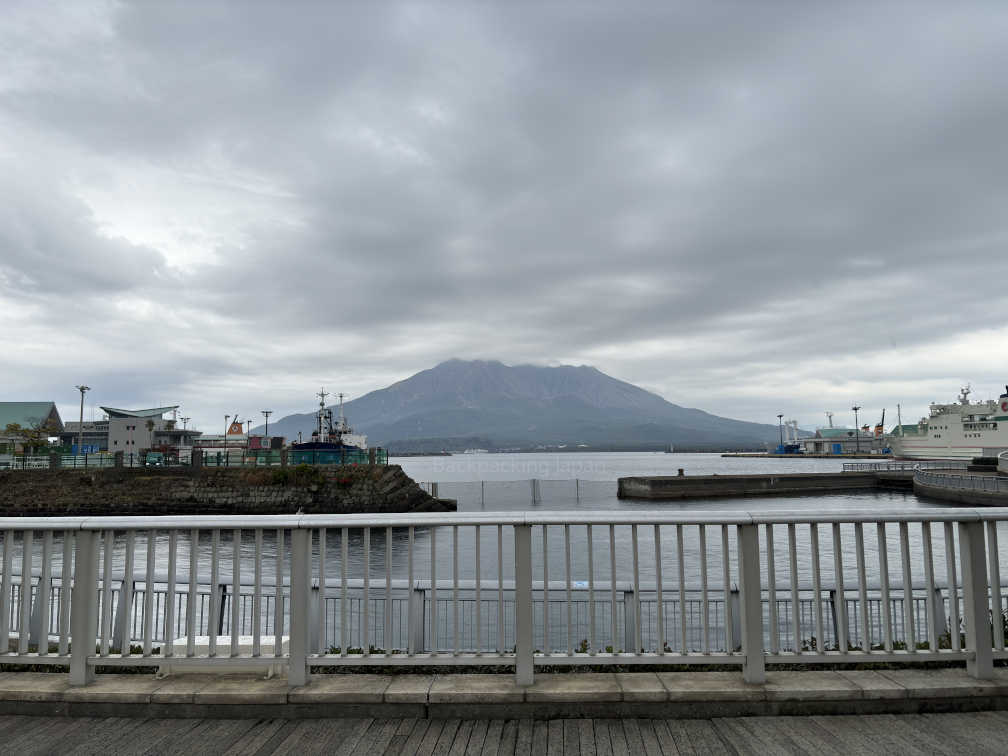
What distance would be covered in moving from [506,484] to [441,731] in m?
79.4

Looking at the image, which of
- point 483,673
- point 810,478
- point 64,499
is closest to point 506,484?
point 810,478

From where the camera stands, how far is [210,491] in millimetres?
46938

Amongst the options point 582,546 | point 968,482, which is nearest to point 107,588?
point 582,546

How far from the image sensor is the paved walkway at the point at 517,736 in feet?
11.5

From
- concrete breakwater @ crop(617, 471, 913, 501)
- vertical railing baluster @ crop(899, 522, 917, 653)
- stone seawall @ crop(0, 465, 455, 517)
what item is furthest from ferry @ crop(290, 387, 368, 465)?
vertical railing baluster @ crop(899, 522, 917, 653)

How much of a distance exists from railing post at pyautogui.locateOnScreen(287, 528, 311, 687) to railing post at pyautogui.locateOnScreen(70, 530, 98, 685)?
1.39m

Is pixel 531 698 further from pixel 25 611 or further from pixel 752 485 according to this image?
pixel 752 485

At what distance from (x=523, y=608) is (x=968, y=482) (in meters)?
57.3

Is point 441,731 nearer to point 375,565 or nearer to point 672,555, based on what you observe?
point 375,565

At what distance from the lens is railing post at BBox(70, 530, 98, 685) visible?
4188 millimetres

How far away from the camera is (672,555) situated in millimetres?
26562

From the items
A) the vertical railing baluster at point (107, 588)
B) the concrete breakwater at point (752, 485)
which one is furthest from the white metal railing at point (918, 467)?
the vertical railing baluster at point (107, 588)

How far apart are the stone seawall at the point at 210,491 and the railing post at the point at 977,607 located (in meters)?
43.0

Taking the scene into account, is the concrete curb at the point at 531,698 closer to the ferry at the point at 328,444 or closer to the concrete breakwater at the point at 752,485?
the ferry at the point at 328,444
